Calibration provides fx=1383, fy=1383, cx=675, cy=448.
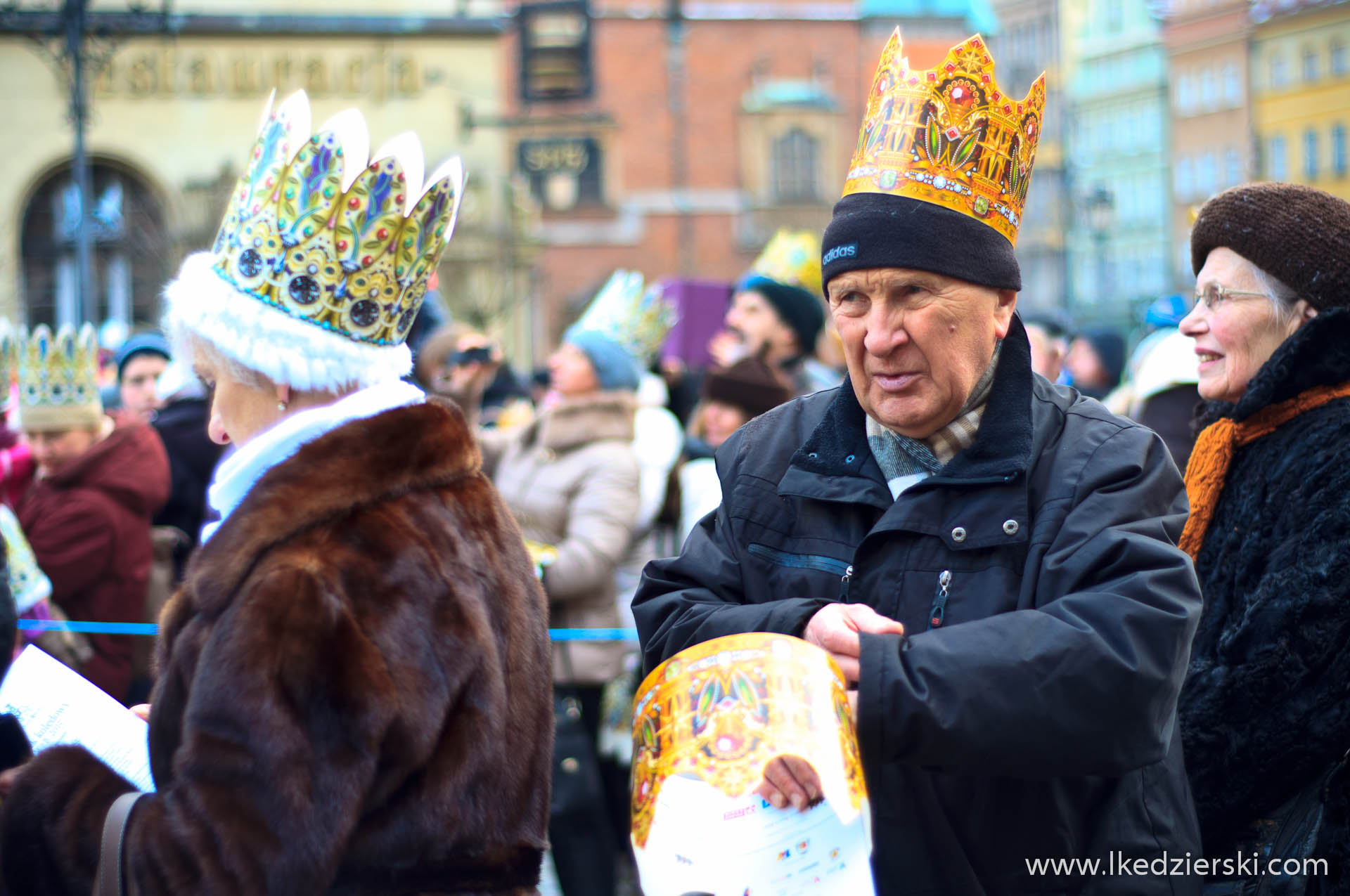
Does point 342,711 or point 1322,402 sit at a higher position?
point 1322,402

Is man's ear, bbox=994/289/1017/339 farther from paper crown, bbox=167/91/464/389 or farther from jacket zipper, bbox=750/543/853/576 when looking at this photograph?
paper crown, bbox=167/91/464/389

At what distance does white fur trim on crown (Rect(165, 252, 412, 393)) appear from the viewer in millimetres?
2270

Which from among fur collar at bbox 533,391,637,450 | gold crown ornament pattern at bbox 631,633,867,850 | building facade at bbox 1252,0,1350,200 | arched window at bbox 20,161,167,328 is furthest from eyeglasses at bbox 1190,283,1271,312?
arched window at bbox 20,161,167,328

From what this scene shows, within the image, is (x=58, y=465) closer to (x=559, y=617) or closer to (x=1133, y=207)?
(x=559, y=617)

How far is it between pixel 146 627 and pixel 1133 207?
4737cm

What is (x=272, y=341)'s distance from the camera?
2.27m

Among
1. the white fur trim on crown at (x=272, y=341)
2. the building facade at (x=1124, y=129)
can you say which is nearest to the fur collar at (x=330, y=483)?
the white fur trim on crown at (x=272, y=341)

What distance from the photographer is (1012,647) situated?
190 centimetres

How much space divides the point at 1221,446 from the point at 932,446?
3.62 feet

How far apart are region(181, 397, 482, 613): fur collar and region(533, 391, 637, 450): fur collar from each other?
3080 millimetres

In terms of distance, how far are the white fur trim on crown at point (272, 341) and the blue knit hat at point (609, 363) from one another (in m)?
3.38

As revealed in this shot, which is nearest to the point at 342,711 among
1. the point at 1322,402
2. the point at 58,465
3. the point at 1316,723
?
the point at 1316,723

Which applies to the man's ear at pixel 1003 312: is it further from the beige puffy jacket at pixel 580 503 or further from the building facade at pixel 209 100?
the building facade at pixel 209 100

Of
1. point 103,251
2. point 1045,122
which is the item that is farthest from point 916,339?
point 1045,122
